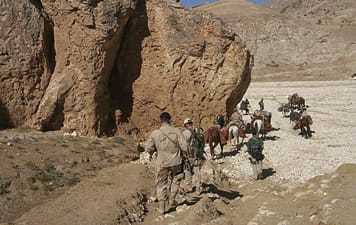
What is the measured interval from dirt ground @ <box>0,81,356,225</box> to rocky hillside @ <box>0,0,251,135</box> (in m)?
1.32

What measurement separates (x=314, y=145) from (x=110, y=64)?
32.2 feet

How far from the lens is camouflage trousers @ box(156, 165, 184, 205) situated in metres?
13.2

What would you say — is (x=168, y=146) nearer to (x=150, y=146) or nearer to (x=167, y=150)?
(x=167, y=150)

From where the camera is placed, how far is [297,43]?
314ft

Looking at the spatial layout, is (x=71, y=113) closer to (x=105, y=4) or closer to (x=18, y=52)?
(x=18, y=52)

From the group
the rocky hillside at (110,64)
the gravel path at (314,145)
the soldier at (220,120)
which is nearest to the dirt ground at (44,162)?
the rocky hillside at (110,64)

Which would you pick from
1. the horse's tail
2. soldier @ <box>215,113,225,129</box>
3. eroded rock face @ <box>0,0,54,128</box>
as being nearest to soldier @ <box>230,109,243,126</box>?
the horse's tail

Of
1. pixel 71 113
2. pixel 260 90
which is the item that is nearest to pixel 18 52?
pixel 71 113

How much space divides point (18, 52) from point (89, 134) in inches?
149

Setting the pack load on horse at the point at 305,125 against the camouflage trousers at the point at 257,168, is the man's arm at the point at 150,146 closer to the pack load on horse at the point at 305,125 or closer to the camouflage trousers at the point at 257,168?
the camouflage trousers at the point at 257,168

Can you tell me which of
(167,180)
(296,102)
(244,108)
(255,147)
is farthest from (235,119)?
(296,102)

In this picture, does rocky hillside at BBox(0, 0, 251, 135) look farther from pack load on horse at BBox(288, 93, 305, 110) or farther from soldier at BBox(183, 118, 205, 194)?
pack load on horse at BBox(288, 93, 305, 110)

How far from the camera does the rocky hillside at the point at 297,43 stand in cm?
7894

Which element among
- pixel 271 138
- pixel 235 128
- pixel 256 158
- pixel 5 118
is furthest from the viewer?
pixel 271 138
